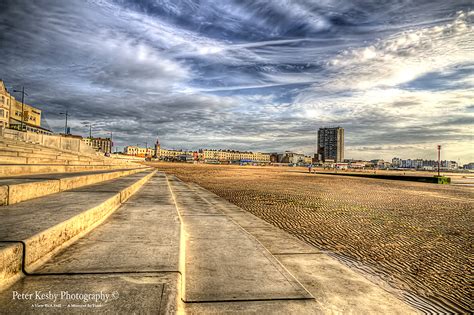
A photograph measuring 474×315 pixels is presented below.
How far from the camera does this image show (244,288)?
2.24 m

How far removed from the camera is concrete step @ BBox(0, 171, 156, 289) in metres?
1.66

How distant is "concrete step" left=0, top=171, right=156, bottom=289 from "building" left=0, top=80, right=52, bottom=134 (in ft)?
142

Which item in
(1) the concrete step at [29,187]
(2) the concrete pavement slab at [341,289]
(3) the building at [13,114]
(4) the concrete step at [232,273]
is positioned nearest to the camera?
(4) the concrete step at [232,273]

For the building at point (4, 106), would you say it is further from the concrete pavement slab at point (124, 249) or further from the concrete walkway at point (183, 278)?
the concrete walkway at point (183, 278)

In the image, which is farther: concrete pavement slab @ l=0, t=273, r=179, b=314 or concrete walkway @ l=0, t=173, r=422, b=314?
concrete walkway @ l=0, t=173, r=422, b=314

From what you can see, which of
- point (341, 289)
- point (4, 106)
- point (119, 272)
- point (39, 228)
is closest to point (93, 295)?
point (119, 272)

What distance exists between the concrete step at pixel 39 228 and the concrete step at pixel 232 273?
120cm

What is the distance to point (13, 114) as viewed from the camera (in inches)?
2084

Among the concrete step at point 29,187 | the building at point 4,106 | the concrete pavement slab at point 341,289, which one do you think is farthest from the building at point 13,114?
the concrete pavement slab at point 341,289

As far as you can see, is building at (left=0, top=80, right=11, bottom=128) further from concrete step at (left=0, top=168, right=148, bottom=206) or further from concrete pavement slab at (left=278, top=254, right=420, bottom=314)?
concrete pavement slab at (left=278, top=254, right=420, bottom=314)

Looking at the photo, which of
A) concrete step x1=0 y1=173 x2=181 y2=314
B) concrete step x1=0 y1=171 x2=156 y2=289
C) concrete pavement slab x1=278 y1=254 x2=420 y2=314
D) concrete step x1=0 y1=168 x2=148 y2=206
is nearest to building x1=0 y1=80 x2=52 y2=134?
concrete step x1=0 y1=168 x2=148 y2=206

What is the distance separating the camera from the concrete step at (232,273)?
2.15 m

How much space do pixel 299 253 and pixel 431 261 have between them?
2.29 metres

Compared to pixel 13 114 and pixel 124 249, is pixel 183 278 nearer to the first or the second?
pixel 124 249
